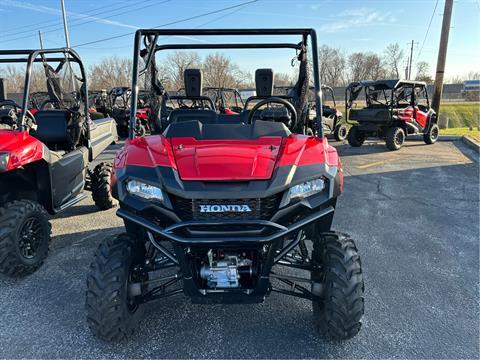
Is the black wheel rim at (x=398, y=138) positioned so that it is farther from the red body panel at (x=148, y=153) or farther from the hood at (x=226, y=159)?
the red body panel at (x=148, y=153)

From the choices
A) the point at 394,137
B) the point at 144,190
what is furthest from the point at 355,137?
the point at 144,190

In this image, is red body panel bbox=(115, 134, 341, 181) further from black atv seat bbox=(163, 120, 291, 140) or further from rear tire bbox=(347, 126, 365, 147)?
rear tire bbox=(347, 126, 365, 147)

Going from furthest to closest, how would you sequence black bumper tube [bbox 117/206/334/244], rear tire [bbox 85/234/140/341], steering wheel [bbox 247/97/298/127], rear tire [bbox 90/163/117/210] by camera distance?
rear tire [bbox 90/163/117/210], steering wheel [bbox 247/97/298/127], rear tire [bbox 85/234/140/341], black bumper tube [bbox 117/206/334/244]

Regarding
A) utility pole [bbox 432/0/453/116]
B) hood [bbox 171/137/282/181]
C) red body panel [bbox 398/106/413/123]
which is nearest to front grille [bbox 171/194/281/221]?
hood [bbox 171/137/282/181]

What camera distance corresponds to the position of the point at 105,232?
411 centimetres

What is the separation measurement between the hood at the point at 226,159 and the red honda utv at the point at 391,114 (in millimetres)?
8580

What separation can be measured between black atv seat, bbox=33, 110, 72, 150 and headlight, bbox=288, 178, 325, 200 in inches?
141

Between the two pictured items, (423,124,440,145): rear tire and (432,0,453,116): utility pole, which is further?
(432,0,453,116): utility pole

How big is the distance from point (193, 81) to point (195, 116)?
704 mm

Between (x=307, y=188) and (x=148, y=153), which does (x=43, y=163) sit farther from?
(x=307, y=188)

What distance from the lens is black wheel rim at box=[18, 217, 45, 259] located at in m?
3.05

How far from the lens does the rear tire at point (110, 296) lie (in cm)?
206

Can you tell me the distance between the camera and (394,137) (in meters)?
9.73

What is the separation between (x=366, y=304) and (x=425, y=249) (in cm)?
136
